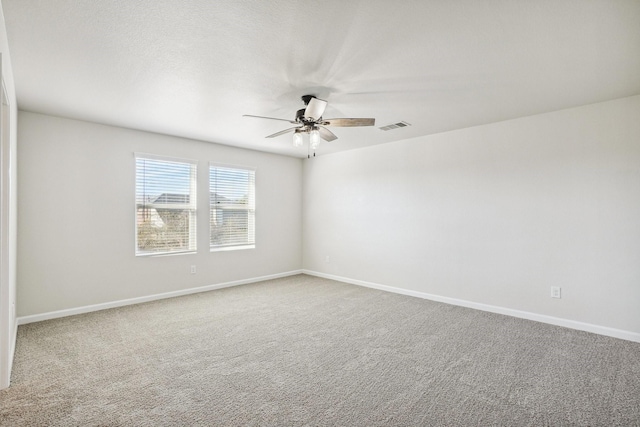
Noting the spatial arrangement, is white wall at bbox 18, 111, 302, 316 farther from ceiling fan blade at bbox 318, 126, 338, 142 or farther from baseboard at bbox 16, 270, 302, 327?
ceiling fan blade at bbox 318, 126, 338, 142

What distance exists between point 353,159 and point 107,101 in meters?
3.76

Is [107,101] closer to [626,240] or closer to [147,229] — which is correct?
[147,229]

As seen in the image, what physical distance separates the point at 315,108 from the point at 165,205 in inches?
119

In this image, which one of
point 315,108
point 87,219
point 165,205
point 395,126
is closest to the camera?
point 315,108

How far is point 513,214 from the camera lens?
158 inches

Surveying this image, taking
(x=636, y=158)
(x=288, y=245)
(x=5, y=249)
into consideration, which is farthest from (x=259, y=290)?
(x=636, y=158)

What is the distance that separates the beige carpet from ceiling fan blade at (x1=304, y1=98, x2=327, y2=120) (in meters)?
2.24

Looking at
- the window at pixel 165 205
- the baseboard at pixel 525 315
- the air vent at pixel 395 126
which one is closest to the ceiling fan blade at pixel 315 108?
the air vent at pixel 395 126

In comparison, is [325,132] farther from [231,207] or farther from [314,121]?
[231,207]

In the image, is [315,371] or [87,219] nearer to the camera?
[315,371]

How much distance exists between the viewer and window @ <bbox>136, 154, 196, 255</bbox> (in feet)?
15.0

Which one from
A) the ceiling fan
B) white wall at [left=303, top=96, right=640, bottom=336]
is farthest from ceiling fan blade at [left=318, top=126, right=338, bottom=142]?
white wall at [left=303, top=96, right=640, bottom=336]

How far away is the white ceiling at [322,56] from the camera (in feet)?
6.29

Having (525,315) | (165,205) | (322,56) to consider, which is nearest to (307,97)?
(322,56)
